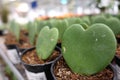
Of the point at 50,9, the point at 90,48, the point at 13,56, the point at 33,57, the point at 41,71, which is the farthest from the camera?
the point at 50,9

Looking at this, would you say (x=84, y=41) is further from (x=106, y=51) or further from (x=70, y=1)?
(x=70, y=1)

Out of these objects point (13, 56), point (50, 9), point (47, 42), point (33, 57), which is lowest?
point (50, 9)

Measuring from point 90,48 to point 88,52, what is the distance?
1cm

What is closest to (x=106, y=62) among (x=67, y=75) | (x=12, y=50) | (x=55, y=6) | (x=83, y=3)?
(x=67, y=75)

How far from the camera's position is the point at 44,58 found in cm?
95

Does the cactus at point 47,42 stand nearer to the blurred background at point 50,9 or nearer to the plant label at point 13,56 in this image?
the plant label at point 13,56

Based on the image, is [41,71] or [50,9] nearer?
[41,71]

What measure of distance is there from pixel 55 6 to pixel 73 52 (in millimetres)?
4728

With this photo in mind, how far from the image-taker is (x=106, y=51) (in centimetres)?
72

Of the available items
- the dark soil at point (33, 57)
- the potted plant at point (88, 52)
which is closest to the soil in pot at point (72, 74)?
the potted plant at point (88, 52)

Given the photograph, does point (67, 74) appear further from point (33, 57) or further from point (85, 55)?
point (33, 57)

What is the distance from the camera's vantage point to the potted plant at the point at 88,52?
2.38ft

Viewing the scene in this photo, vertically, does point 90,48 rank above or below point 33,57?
above

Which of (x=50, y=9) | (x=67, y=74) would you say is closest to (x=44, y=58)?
(x=67, y=74)
